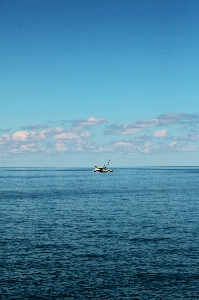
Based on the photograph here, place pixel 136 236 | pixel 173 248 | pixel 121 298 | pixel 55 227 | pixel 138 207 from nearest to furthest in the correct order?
pixel 121 298 → pixel 173 248 → pixel 136 236 → pixel 55 227 → pixel 138 207

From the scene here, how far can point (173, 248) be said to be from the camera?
63219 mm

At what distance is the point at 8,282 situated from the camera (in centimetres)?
4819

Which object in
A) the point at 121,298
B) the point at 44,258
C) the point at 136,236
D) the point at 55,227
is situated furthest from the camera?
the point at 55,227

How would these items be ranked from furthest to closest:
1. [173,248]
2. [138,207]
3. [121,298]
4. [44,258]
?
1. [138,207]
2. [173,248]
3. [44,258]
4. [121,298]

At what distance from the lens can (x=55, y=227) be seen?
8225 cm

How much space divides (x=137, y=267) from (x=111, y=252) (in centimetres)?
818

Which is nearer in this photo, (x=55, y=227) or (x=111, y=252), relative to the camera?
(x=111, y=252)

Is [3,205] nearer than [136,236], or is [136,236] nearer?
[136,236]

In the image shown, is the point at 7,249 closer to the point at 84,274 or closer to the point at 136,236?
the point at 84,274

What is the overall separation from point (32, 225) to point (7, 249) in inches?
864

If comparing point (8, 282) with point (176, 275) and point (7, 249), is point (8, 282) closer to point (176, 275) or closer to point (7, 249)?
point (7, 249)

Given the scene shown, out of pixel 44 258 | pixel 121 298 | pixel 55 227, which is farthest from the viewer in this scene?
pixel 55 227

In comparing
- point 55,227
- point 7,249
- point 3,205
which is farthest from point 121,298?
point 3,205

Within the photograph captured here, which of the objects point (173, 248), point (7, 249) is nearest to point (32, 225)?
point (7, 249)
